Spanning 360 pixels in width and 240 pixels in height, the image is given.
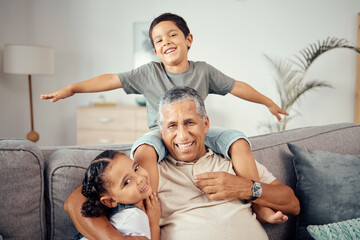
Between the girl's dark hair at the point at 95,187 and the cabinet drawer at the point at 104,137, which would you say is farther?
the cabinet drawer at the point at 104,137

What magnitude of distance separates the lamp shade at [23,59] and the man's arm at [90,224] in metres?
3.17

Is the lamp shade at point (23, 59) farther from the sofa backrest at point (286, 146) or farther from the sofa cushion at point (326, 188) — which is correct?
the sofa cushion at point (326, 188)

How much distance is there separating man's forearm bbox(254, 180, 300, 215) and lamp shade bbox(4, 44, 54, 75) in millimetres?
3377

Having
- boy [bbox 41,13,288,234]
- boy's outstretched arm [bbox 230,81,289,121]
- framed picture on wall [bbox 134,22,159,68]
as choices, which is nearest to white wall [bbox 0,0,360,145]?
framed picture on wall [bbox 134,22,159,68]

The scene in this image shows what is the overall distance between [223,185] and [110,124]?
3.15m

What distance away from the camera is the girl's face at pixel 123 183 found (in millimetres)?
1123

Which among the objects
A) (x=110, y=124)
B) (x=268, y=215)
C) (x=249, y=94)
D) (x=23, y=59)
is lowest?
(x=110, y=124)

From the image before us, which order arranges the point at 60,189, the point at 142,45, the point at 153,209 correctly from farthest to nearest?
the point at 142,45, the point at 60,189, the point at 153,209

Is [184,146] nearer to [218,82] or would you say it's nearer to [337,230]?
[218,82]

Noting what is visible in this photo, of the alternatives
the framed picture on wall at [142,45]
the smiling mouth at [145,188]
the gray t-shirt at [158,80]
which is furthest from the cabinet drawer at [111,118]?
the smiling mouth at [145,188]

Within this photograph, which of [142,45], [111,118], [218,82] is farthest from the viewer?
[142,45]

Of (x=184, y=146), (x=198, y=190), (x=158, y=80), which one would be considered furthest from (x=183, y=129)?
(x=158, y=80)

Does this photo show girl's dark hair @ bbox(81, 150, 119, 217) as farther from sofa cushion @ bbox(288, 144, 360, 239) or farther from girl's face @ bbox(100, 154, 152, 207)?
sofa cushion @ bbox(288, 144, 360, 239)

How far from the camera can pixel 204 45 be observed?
178 inches
